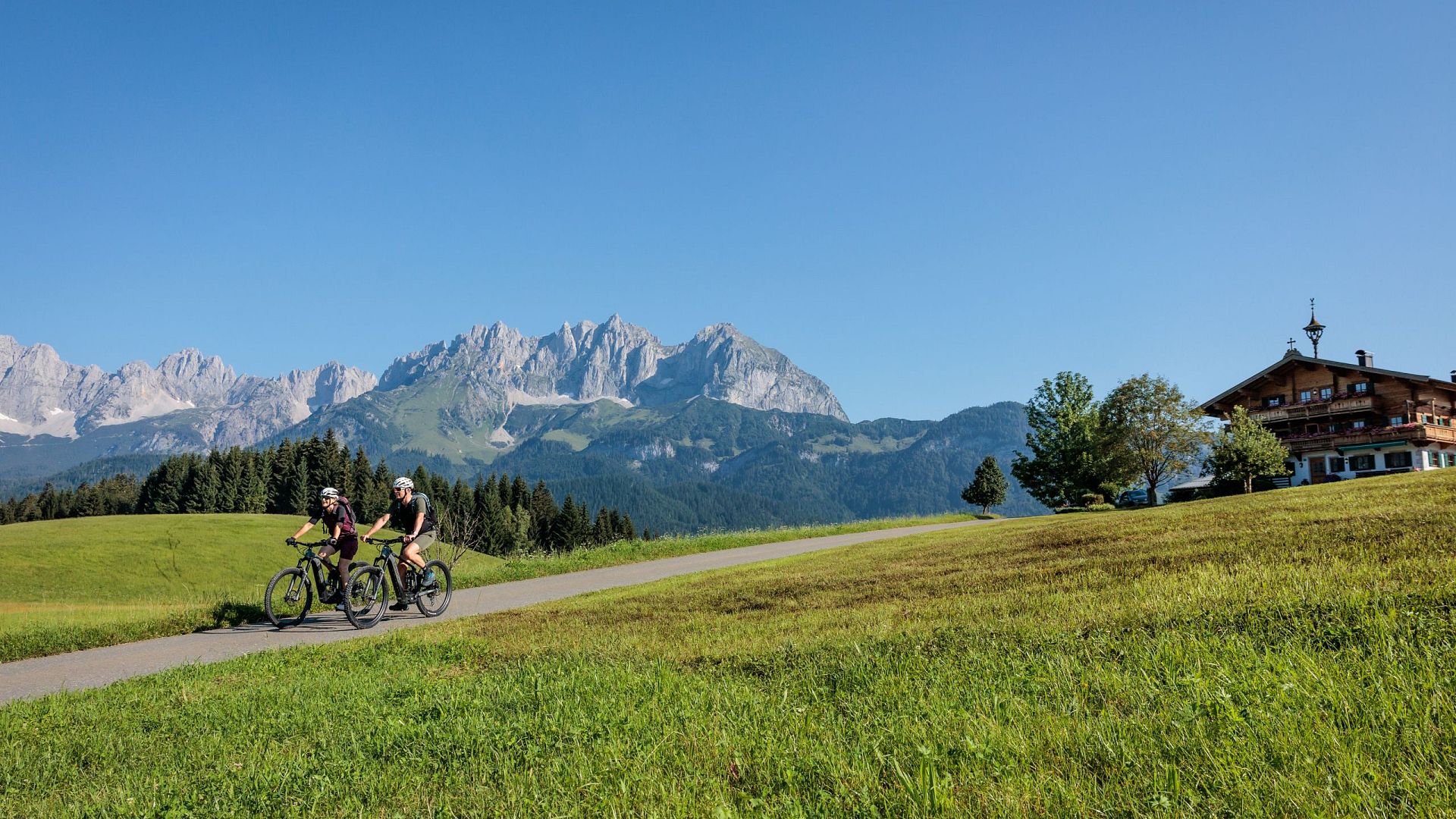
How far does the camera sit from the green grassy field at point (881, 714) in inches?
154

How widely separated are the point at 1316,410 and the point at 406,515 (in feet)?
246

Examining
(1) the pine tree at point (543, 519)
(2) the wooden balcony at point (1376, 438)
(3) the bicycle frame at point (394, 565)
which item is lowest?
(1) the pine tree at point (543, 519)

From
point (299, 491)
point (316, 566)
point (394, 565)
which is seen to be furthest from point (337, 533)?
point (299, 491)

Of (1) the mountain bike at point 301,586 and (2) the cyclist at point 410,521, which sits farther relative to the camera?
(2) the cyclist at point 410,521

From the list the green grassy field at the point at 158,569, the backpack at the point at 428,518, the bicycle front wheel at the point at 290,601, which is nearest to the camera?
the green grassy field at the point at 158,569

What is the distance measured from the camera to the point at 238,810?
489 cm

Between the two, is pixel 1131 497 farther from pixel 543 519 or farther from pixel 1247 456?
pixel 543 519

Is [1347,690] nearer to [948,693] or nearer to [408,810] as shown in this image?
[948,693]

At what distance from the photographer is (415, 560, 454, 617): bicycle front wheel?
1617 centimetres

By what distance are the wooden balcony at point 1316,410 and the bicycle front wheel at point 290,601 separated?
69710mm

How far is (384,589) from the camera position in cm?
1546

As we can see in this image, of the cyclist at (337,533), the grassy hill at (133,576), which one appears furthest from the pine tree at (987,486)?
the cyclist at (337,533)

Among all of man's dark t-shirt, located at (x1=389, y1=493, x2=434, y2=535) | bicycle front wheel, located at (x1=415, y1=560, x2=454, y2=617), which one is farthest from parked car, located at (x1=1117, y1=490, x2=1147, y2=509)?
man's dark t-shirt, located at (x1=389, y1=493, x2=434, y2=535)

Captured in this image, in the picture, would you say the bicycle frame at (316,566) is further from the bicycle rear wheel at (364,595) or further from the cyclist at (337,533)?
the bicycle rear wheel at (364,595)
